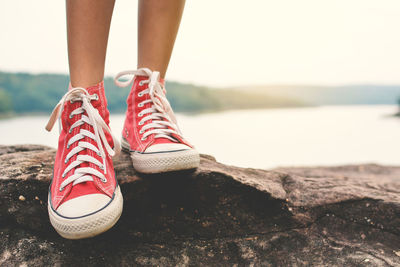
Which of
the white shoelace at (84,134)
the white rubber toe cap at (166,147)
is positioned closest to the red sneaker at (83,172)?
the white shoelace at (84,134)

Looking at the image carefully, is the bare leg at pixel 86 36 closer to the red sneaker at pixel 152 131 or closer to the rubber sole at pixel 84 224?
the red sneaker at pixel 152 131

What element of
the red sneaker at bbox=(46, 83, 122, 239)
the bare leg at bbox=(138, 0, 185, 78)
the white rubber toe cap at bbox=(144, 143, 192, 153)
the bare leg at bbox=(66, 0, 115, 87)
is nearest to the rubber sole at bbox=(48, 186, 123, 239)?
the red sneaker at bbox=(46, 83, 122, 239)

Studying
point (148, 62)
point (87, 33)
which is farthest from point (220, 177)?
point (87, 33)

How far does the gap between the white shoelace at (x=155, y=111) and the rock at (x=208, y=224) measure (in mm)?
136

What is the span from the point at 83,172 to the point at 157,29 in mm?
487

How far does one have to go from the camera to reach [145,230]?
96cm

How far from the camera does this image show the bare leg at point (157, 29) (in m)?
0.97

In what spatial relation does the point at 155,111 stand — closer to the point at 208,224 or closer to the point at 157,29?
the point at 157,29

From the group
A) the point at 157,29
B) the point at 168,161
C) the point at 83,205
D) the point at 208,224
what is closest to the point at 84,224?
the point at 83,205

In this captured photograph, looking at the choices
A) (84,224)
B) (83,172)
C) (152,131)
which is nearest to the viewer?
(84,224)

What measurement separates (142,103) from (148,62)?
5.4 inches

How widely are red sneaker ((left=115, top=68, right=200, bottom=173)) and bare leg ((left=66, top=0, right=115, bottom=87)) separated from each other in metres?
0.18

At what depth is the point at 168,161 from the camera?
871mm

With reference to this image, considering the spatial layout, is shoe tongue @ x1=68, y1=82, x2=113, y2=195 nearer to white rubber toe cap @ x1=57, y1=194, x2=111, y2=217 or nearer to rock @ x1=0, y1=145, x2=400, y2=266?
white rubber toe cap @ x1=57, y1=194, x2=111, y2=217
